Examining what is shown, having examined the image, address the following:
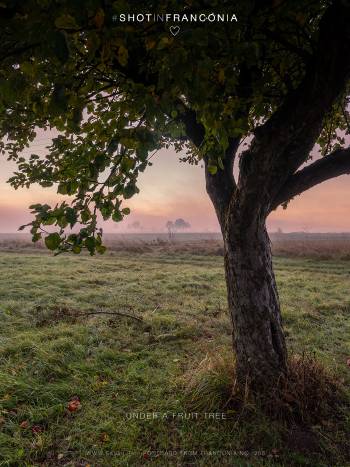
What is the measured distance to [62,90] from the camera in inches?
87.0

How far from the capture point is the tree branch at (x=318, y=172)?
4156 mm

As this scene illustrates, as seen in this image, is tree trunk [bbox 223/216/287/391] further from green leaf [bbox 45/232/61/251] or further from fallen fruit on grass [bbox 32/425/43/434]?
fallen fruit on grass [bbox 32/425/43/434]

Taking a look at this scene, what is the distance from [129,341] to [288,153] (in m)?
5.36

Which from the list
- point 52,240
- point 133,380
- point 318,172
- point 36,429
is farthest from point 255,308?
point 36,429

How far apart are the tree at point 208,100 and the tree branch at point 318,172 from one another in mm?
14

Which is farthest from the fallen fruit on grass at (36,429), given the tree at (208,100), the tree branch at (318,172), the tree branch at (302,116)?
the tree branch at (318,172)

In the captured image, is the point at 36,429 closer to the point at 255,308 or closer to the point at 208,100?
the point at 255,308

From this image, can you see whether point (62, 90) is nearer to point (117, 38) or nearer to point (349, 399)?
point (117, 38)

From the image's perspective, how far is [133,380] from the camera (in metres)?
5.46

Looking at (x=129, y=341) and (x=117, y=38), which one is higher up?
(x=117, y=38)

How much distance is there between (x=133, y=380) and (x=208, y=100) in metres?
4.59

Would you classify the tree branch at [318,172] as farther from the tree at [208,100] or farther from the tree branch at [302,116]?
the tree branch at [302,116]

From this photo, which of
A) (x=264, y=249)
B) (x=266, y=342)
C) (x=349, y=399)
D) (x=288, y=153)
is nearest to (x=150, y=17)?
(x=288, y=153)

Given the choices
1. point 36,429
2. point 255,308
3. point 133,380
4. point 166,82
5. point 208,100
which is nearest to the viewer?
point 166,82
